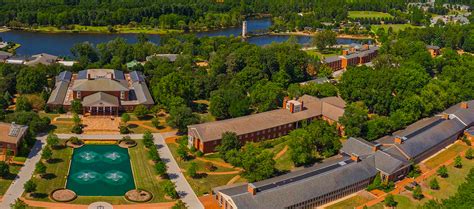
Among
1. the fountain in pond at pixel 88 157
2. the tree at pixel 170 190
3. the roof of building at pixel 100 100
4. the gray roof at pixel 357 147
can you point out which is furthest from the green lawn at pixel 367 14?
the tree at pixel 170 190

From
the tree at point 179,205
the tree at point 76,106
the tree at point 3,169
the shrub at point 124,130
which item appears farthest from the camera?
the tree at point 76,106

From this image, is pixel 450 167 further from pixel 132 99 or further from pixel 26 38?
pixel 26 38

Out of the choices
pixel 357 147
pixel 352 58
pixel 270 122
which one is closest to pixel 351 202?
pixel 357 147

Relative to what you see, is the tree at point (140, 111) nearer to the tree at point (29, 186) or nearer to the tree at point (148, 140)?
the tree at point (148, 140)

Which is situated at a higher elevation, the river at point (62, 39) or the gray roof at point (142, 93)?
the gray roof at point (142, 93)

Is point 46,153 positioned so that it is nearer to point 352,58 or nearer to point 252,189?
point 252,189

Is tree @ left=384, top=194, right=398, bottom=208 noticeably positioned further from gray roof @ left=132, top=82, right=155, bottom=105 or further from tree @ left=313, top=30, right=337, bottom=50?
tree @ left=313, top=30, right=337, bottom=50

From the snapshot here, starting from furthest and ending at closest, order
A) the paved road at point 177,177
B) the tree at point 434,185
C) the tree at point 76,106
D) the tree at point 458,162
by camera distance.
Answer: the tree at point 76,106, the tree at point 458,162, the tree at point 434,185, the paved road at point 177,177
